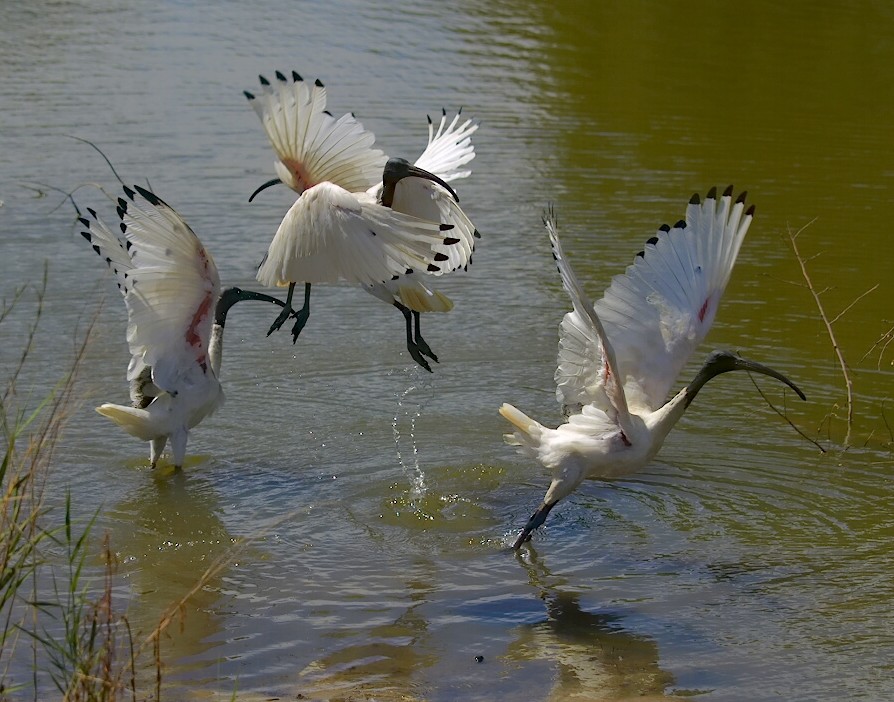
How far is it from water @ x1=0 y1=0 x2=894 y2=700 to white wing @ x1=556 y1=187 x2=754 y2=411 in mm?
738

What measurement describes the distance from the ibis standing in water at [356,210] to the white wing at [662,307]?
2.86ft

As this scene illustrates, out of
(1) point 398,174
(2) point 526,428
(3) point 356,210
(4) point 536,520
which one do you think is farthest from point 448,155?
(4) point 536,520

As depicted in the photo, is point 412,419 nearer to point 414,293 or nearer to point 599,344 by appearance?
point 414,293

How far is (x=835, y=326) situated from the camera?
9773 millimetres

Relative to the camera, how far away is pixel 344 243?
22.4ft

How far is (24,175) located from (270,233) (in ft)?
8.48

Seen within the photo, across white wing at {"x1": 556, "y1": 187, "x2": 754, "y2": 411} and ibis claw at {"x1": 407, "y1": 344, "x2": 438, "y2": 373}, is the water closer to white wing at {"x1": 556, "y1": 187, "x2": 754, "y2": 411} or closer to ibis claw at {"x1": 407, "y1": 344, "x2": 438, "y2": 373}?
ibis claw at {"x1": 407, "y1": 344, "x2": 438, "y2": 373}

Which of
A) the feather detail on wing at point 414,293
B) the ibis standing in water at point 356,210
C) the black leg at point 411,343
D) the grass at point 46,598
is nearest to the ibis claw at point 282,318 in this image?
the ibis standing in water at point 356,210

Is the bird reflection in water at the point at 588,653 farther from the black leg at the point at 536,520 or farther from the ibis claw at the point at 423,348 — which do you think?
the ibis claw at the point at 423,348

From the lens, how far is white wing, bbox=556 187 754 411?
6844mm

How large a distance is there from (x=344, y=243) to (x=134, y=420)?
161 cm

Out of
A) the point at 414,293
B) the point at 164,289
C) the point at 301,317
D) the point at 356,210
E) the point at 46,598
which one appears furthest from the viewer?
the point at 301,317

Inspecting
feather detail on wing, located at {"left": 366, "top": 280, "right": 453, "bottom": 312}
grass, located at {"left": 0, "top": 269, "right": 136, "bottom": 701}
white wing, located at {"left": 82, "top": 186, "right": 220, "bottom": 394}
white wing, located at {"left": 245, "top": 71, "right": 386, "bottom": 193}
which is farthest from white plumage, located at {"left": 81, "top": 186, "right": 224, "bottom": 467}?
feather detail on wing, located at {"left": 366, "top": 280, "right": 453, "bottom": 312}

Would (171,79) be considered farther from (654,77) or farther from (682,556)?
(682,556)
